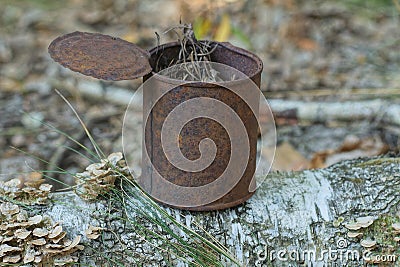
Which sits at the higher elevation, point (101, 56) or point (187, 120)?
point (101, 56)

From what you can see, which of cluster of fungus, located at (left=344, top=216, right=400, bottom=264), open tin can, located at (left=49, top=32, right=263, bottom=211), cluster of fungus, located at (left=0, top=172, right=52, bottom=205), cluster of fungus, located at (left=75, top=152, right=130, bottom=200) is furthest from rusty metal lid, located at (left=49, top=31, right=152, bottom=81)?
cluster of fungus, located at (left=344, top=216, right=400, bottom=264)

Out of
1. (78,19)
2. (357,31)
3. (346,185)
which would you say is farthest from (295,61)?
(346,185)

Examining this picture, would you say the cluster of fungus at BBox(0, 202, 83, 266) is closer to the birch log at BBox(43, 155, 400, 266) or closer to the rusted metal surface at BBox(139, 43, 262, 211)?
the birch log at BBox(43, 155, 400, 266)

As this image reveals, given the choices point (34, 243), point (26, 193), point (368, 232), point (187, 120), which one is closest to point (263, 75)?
point (368, 232)

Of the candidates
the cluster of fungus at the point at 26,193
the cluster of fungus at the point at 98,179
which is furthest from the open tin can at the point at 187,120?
the cluster of fungus at the point at 26,193

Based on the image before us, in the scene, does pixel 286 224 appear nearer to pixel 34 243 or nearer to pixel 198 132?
pixel 198 132

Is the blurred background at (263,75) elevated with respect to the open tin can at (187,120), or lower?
elevated

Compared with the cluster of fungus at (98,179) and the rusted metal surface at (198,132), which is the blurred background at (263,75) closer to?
the cluster of fungus at (98,179)

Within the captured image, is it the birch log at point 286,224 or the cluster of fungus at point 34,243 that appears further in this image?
the birch log at point 286,224
